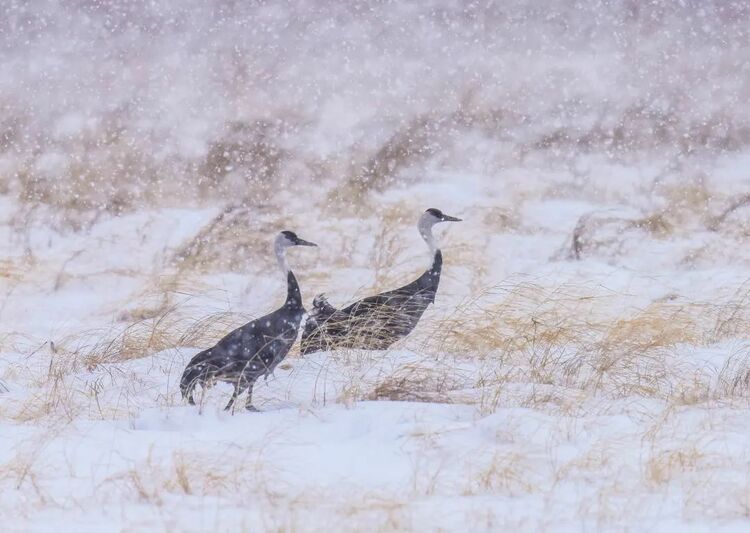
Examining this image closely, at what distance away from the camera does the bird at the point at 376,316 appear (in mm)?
7359

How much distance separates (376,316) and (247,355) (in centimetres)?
185

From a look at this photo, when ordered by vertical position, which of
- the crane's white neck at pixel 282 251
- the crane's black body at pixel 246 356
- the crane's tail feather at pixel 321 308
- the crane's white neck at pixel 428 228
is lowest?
the crane's tail feather at pixel 321 308

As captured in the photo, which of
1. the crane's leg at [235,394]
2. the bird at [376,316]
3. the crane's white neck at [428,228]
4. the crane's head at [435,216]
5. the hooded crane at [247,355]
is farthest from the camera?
the crane's head at [435,216]

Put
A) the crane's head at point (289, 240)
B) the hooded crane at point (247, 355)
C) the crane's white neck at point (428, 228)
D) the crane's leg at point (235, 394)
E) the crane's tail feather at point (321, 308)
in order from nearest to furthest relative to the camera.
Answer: the crane's leg at point (235, 394) → the hooded crane at point (247, 355) → the crane's head at point (289, 240) → the crane's tail feather at point (321, 308) → the crane's white neck at point (428, 228)

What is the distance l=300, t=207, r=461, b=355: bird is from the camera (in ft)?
24.1

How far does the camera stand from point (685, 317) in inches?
324

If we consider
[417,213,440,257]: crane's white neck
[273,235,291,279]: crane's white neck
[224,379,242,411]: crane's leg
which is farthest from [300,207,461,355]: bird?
[224,379,242,411]: crane's leg

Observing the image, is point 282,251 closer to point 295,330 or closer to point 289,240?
point 289,240

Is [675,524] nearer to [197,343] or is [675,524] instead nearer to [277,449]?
[277,449]

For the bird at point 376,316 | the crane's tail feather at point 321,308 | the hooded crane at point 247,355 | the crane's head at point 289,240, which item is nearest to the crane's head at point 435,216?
the bird at point 376,316

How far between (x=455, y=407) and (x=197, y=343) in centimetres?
323

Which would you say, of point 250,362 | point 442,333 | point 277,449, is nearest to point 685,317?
point 442,333

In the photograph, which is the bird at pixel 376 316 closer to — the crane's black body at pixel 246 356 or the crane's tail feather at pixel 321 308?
the crane's tail feather at pixel 321 308

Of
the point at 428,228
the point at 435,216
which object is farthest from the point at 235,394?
the point at 435,216
